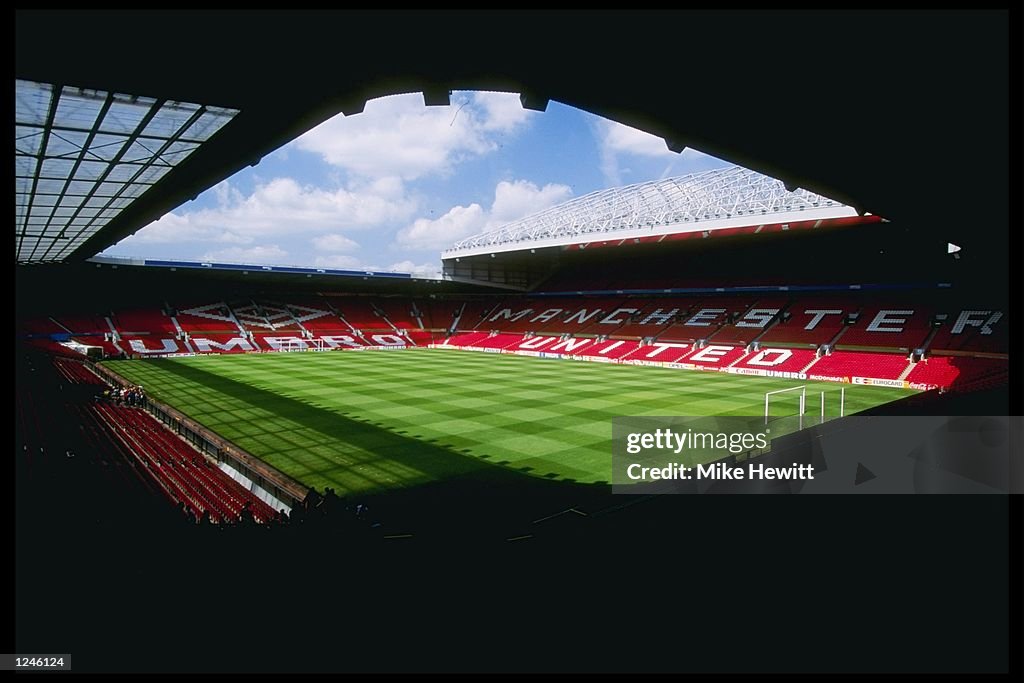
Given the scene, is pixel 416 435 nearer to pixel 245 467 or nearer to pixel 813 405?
pixel 245 467

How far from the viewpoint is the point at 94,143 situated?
8297 mm

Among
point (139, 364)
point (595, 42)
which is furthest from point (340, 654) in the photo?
point (139, 364)

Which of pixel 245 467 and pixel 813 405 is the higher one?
pixel 813 405

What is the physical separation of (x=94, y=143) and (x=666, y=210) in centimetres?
3184

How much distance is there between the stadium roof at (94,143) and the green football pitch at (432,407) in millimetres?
6382

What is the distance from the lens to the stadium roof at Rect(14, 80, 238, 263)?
625 centimetres

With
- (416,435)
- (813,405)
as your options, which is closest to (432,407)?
(416,435)

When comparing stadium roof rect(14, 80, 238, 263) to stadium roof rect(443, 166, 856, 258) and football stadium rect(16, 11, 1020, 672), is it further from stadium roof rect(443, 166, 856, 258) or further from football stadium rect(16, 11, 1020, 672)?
stadium roof rect(443, 166, 856, 258)

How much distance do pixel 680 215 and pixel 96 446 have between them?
3016 centimetres

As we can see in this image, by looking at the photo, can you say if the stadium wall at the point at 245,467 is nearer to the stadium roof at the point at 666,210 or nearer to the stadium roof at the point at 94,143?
the stadium roof at the point at 94,143

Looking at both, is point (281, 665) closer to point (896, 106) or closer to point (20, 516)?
point (20, 516)

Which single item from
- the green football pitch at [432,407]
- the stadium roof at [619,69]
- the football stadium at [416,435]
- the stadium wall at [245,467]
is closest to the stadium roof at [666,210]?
the green football pitch at [432,407]

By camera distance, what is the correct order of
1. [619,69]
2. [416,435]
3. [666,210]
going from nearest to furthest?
1. [619,69]
2. [416,435]
3. [666,210]

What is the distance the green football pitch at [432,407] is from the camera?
12.5 meters
